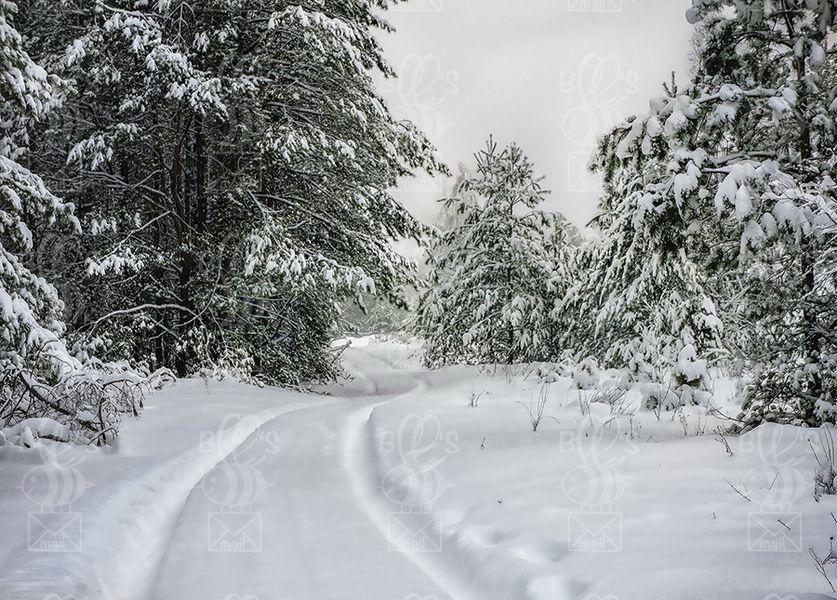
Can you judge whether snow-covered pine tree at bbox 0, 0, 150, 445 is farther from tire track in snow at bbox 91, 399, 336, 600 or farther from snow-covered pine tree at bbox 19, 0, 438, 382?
snow-covered pine tree at bbox 19, 0, 438, 382

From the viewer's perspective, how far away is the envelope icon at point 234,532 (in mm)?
4375

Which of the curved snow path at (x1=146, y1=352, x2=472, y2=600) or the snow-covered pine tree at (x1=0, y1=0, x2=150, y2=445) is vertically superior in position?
the snow-covered pine tree at (x1=0, y1=0, x2=150, y2=445)

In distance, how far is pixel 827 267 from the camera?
5.66 metres

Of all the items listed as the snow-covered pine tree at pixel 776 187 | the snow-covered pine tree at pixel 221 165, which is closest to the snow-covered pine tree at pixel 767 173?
the snow-covered pine tree at pixel 776 187

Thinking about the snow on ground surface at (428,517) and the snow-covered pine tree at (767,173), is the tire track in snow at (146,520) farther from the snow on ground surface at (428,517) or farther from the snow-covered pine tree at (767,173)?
the snow-covered pine tree at (767,173)

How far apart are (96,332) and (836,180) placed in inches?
534

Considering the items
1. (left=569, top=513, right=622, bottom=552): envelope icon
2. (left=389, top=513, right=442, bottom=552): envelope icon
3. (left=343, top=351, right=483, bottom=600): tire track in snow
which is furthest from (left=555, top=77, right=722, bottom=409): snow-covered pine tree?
(left=343, top=351, right=483, bottom=600): tire track in snow

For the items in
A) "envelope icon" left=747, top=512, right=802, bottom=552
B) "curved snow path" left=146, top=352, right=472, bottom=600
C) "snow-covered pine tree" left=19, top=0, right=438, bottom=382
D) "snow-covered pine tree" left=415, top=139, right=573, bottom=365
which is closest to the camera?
"envelope icon" left=747, top=512, right=802, bottom=552

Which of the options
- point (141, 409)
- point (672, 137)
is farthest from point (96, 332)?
point (672, 137)

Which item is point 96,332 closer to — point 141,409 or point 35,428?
point 141,409
